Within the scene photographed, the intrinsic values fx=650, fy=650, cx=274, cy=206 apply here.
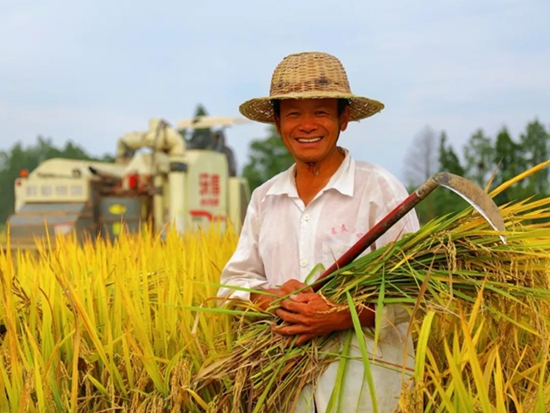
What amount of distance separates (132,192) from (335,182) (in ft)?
17.6

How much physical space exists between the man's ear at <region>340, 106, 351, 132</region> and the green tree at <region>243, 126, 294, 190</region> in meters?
28.3

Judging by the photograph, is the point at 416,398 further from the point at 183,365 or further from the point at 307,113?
the point at 307,113

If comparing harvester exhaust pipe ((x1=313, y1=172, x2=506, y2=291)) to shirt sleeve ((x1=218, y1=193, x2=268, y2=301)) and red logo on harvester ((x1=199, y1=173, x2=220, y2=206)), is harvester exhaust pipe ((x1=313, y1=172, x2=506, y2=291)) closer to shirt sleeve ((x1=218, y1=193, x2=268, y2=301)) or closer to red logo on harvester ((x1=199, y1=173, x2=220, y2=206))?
shirt sleeve ((x1=218, y1=193, x2=268, y2=301))

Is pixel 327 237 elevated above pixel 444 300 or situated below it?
above

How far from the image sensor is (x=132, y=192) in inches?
273

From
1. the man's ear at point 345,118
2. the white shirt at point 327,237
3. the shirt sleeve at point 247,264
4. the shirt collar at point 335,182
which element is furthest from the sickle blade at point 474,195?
the shirt sleeve at point 247,264

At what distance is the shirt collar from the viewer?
5.95 ft

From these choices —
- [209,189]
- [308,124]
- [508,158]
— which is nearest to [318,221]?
[308,124]

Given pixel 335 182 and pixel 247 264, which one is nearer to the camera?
pixel 335 182

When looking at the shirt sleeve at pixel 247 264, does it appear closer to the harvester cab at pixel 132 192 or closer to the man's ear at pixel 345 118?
the man's ear at pixel 345 118

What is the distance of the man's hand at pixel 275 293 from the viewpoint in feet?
5.60

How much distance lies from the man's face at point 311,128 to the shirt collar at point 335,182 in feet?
0.21

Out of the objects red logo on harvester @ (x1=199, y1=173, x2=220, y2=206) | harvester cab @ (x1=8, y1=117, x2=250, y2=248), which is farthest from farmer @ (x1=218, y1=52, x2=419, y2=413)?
red logo on harvester @ (x1=199, y1=173, x2=220, y2=206)

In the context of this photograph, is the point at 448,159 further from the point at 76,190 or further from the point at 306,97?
the point at 306,97
